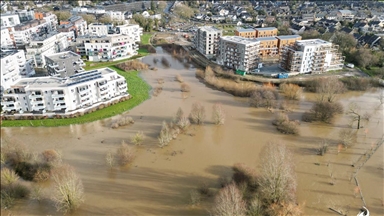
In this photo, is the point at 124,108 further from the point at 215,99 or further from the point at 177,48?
the point at 177,48

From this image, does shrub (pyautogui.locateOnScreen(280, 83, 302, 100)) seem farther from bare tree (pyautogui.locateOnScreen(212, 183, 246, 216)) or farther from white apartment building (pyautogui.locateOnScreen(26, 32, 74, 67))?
white apartment building (pyautogui.locateOnScreen(26, 32, 74, 67))

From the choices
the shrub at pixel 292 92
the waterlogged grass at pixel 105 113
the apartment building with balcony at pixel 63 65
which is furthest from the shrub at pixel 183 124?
the apartment building with balcony at pixel 63 65

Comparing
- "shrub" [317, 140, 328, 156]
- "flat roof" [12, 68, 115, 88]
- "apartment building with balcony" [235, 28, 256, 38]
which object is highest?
"apartment building with balcony" [235, 28, 256, 38]

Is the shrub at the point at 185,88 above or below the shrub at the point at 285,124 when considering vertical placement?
above

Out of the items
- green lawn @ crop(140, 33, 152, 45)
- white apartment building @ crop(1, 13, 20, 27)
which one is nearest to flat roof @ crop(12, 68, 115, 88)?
green lawn @ crop(140, 33, 152, 45)

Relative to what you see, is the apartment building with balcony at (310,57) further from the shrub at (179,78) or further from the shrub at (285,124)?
the shrub at (179,78)
